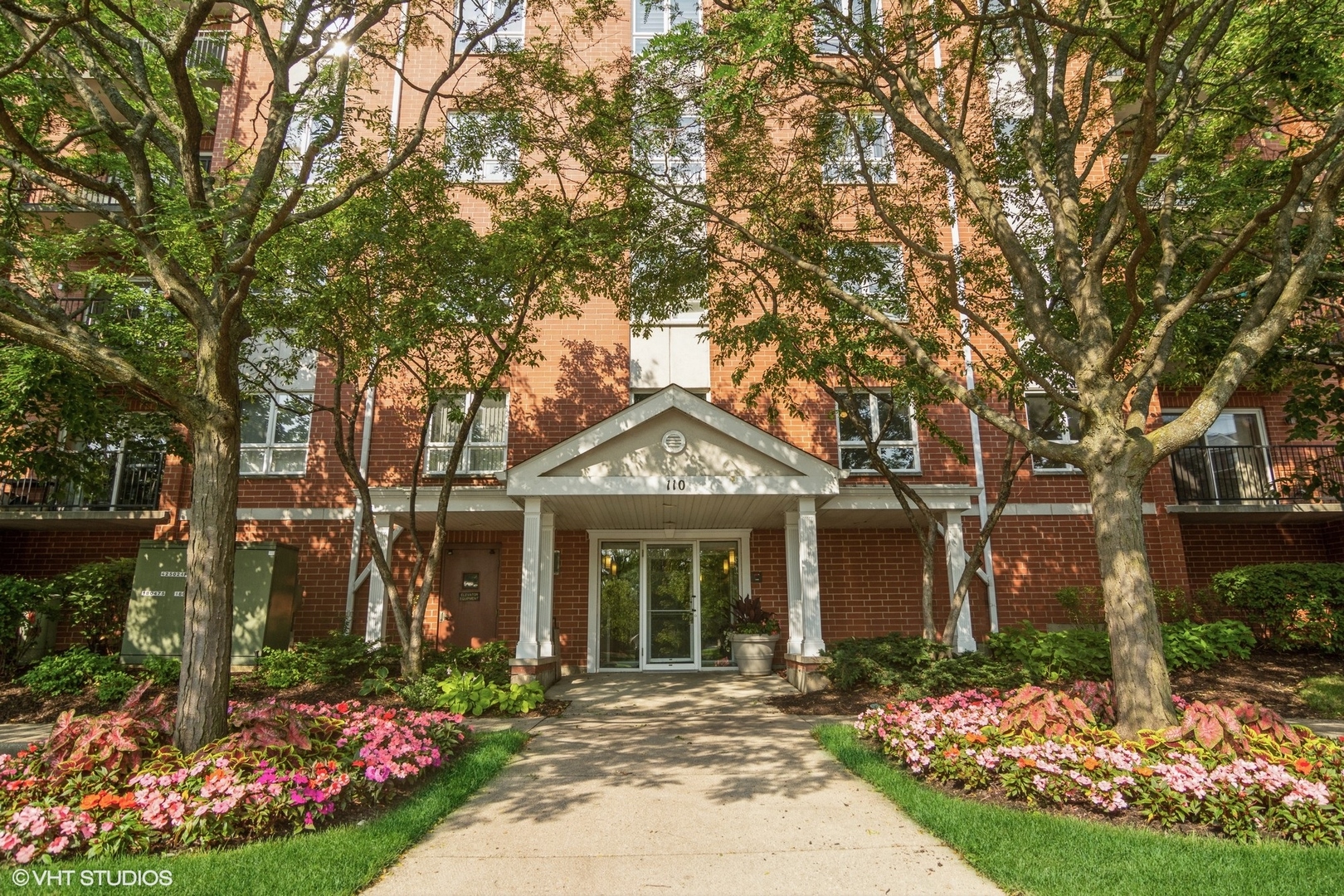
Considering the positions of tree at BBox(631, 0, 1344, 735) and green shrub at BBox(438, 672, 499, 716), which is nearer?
tree at BBox(631, 0, 1344, 735)

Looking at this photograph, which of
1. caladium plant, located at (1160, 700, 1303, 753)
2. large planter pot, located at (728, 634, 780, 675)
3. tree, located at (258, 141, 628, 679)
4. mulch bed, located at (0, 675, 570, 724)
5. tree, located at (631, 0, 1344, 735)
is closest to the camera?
caladium plant, located at (1160, 700, 1303, 753)

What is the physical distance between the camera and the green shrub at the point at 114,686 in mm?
9562

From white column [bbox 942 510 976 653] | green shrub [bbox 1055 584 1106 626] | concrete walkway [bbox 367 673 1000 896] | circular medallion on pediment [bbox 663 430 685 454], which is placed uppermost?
circular medallion on pediment [bbox 663 430 685 454]

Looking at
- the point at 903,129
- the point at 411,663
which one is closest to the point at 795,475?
the point at 903,129

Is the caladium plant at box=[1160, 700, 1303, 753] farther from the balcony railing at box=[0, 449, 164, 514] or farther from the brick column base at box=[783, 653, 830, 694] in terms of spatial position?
the balcony railing at box=[0, 449, 164, 514]

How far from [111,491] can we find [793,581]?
12.6 m

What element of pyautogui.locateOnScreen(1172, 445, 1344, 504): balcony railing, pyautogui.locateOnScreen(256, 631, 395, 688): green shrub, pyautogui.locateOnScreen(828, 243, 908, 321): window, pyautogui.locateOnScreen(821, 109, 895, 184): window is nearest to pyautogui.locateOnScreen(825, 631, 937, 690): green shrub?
pyautogui.locateOnScreen(828, 243, 908, 321): window

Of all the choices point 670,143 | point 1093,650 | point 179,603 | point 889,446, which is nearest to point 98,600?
point 179,603

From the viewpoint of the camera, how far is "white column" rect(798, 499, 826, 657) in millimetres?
10414

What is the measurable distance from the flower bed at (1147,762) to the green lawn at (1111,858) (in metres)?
0.27

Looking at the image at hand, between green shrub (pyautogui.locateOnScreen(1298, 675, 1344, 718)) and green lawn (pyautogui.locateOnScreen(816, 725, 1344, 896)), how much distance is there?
233 inches

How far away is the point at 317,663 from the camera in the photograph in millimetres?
10680

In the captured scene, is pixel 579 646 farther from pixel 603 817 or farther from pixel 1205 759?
pixel 1205 759

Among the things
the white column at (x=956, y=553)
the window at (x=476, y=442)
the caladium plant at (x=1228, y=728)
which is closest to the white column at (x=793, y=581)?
the white column at (x=956, y=553)
